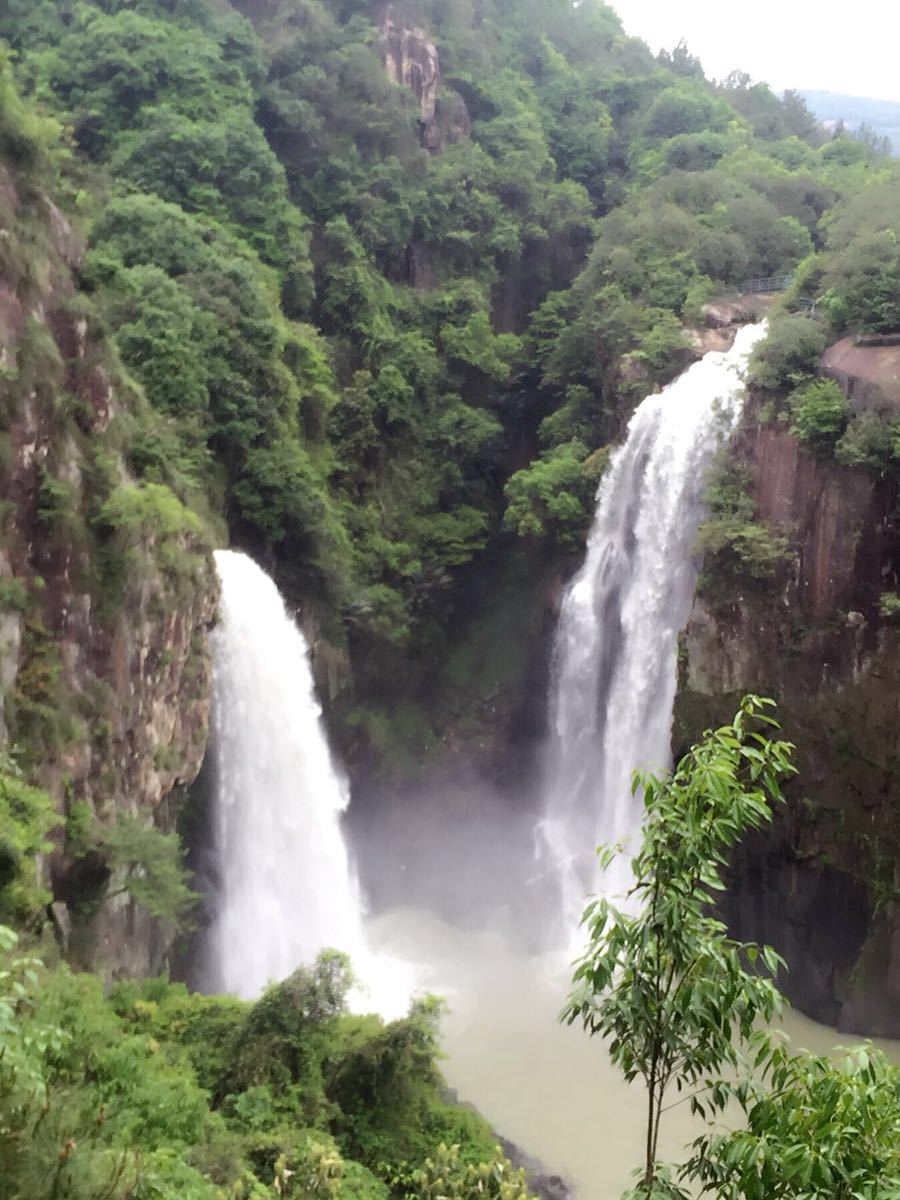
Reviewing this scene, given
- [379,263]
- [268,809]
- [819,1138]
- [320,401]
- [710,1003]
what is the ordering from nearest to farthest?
[819,1138], [710,1003], [268,809], [320,401], [379,263]

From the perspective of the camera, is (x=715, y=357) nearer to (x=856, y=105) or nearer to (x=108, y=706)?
(x=108, y=706)

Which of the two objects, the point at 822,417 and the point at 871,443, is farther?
the point at 822,417

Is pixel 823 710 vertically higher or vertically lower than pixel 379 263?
lower

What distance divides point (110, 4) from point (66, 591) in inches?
919

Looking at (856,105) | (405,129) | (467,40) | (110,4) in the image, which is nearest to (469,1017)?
(405,129)

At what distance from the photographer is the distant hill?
72.7 meters

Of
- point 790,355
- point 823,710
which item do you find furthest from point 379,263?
point 823,710

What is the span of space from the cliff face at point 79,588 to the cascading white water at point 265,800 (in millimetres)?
2212

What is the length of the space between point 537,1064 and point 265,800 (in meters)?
6.40

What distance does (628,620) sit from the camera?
66.2 ft

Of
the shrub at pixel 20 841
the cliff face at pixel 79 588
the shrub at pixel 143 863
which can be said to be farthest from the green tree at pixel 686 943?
the shrub at pixel 143 863

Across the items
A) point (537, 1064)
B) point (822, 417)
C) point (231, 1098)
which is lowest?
point (231, 1098)

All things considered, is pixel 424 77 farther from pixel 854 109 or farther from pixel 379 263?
pixel 854 109

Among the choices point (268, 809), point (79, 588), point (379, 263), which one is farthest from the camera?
point (379, 263)
